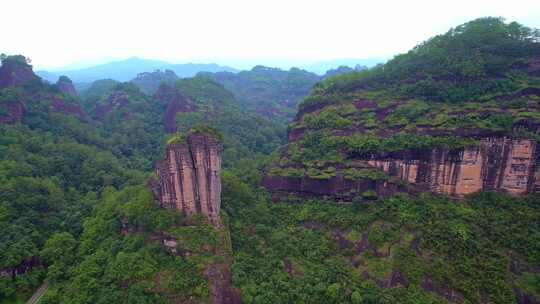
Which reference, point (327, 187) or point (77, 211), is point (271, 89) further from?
point (77, 211)

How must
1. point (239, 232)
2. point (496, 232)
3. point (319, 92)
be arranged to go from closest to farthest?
point (496, 232)
point (239, 232)
point (319, 92)

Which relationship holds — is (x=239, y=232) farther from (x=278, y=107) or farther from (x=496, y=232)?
(x=278, y=107)

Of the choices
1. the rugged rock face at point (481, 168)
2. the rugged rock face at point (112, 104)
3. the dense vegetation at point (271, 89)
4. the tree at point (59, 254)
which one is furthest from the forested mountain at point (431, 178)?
the dense vegetation at point (271, 89)

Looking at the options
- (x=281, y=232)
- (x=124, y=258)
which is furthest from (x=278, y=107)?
(x=124, y=258)

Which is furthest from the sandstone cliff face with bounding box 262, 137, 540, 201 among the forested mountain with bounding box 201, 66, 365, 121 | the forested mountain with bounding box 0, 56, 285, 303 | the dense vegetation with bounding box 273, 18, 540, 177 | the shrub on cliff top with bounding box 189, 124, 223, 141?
the forested mountain with bounding box 201, 66, 365, 121

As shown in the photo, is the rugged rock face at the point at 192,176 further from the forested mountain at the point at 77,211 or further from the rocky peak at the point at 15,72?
the rocky peak at the point at 15,72

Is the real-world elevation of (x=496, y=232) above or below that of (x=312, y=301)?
above
